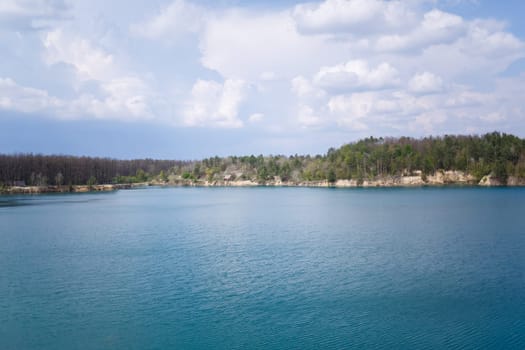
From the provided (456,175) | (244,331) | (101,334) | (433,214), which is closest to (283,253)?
(244,331)

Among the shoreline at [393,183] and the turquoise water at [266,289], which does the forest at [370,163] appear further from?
the turquoise water at [266,289]

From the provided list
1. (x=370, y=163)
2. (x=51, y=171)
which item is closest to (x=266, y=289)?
(x=370, y=163)

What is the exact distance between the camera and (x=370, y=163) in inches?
4087

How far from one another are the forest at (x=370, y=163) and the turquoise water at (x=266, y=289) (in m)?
67.0

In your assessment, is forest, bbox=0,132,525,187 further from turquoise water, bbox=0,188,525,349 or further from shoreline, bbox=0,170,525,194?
turquoise water, bbox=0,188,525,349

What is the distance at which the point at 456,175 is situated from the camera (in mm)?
94625

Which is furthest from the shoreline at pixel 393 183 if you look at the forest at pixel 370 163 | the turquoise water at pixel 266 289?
the turquoise water at pixel 266 289

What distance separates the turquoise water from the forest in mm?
66978

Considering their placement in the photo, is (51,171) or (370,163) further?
(370,163)

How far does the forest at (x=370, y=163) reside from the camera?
8869 cm

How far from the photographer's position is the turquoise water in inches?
455

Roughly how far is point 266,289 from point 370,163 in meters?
92.1

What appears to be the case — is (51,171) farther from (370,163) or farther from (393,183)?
(393,183)

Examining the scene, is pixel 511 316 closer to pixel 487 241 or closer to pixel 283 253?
pixel 283 253
